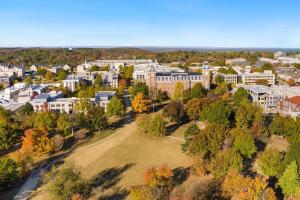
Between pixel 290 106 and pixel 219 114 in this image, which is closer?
pixel 219 114

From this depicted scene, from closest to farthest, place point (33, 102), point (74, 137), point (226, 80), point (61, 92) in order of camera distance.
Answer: point (74, 137) < point (33, 102) < point (61, 92) < point (226, 80)

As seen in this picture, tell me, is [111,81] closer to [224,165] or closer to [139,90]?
[139,90]

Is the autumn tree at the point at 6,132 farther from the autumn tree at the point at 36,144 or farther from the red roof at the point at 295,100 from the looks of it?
the red roof at the point at 295,100

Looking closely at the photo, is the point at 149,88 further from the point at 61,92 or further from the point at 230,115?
the point at 230,115

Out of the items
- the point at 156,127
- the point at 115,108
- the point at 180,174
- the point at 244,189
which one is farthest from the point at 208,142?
the point at 115,108

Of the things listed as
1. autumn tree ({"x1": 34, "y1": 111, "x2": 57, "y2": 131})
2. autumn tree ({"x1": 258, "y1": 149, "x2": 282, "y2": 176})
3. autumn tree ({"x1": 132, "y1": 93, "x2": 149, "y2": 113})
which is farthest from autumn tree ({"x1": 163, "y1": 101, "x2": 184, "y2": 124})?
autumn tree ({"x1": 258, "y1": 149, "x2": 282, "y2": 176})

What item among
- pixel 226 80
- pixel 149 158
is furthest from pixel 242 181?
pixel 226 80

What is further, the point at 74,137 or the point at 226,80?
the point at 226,80

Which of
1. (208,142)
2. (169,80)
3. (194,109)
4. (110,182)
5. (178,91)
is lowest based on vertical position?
(110,182)
